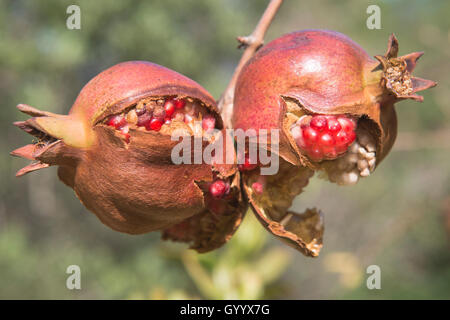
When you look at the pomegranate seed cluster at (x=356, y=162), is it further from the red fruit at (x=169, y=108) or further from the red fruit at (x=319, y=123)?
the red fruit at (x=169, y=108)

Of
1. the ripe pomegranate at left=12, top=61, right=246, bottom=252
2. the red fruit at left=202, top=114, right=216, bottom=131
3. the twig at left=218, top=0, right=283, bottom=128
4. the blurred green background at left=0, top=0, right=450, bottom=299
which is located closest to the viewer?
the ripe pomegranate at left=12, top=61, right=246, bottom=252

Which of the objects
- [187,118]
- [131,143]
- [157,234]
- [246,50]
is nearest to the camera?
[131,143]

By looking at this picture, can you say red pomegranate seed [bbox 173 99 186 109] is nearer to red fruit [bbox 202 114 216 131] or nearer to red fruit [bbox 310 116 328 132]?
red fruit [bbox 202 114 216 131]

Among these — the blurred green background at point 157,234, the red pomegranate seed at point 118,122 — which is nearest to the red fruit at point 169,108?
the red pomegranate seed at point 118,122

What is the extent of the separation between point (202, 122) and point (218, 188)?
0.58 ft

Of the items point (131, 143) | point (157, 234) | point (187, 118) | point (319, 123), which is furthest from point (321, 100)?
point (157, 234)

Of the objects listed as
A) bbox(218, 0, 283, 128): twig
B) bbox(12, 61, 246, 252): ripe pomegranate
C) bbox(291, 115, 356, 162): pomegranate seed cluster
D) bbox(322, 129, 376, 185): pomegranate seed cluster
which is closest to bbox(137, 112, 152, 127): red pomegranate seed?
bbox(12, 61, 246, 252): ripe pomegranate

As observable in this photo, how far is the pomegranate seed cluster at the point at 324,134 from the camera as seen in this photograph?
3.46 feet

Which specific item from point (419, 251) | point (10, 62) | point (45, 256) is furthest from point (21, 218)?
point (419, 251)

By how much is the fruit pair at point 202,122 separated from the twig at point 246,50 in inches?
3.6

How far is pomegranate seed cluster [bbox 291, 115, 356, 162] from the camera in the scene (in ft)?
3.46

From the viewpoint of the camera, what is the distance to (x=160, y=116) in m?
1.08

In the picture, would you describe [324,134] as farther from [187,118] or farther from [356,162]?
[187,118]

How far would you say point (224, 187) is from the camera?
1.17 metres
